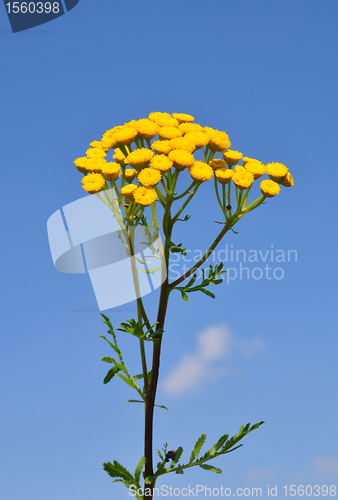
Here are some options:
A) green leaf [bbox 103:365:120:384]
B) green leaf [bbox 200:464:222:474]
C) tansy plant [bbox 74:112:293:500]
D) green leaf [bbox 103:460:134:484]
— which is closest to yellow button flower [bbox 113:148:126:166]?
tansy plant [bbox 74:112:293:500]

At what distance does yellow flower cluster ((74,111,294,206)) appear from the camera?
392 cm

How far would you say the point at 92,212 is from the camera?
15.8ft

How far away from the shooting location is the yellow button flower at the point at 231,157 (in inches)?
168

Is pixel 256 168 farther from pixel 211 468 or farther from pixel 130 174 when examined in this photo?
pixel 211 468

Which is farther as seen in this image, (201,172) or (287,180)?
(287,180)

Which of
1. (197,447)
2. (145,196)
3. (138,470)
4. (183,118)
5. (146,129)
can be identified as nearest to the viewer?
(145,196)

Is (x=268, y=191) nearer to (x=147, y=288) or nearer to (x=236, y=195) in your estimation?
(x=236, y=195)

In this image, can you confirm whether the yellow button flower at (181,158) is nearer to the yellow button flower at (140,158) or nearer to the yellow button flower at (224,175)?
the yellow button flower at (140,158)

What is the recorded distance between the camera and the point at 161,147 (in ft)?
13.1

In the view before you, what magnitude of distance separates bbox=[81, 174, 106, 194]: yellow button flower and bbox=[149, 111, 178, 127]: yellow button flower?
73cm

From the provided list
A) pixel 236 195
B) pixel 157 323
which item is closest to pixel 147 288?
pixel 157 323

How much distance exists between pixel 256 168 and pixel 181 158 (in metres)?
0.77

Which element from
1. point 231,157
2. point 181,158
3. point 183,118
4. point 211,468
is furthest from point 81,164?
point 211,468

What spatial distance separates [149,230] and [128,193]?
1.61 feet
